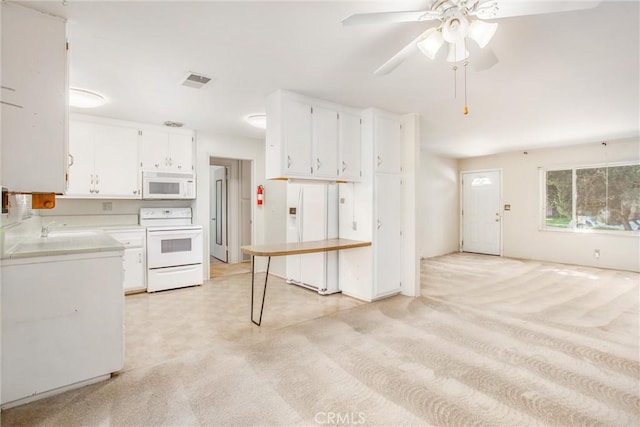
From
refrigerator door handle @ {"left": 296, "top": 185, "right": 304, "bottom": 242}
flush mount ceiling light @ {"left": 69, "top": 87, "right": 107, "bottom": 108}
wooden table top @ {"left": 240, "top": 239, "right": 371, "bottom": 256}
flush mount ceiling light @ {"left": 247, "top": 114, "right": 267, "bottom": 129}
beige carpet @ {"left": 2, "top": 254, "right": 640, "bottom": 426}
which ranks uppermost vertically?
flush mount ceiling light @ {"left": 247, "top": 114, "right": 267, "bottom": 129}

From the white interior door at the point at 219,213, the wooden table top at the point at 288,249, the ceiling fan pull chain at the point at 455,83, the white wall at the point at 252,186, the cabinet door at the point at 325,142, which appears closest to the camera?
the ceiling fan pull chain at the point at 455,83

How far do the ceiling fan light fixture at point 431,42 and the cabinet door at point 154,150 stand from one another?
3972 millimetres

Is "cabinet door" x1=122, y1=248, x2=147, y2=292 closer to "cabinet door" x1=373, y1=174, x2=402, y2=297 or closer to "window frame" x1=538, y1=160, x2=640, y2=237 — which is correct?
"cabinet door" x1=373, y1=174, x2=402, y2=297

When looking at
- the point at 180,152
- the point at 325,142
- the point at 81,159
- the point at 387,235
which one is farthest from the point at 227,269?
the point at 325,142

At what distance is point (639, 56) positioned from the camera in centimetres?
257

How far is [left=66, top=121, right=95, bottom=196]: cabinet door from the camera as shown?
3.99 meters

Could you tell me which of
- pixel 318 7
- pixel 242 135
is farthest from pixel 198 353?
pixel 242 135

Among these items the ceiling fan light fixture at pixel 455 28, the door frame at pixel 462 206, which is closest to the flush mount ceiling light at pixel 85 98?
the ceiling fan light fixture at pixel 455 28

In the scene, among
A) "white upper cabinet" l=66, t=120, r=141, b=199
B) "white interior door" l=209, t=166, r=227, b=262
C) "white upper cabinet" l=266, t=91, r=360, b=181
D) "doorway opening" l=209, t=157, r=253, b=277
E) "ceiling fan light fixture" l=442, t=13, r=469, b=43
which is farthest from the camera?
"white interior door" l=209, t=166, r=227, b=262

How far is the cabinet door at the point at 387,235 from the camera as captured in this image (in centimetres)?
393

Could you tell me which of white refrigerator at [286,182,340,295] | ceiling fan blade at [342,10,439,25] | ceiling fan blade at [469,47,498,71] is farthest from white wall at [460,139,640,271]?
ceiling fan blade at [342,10,439,25]

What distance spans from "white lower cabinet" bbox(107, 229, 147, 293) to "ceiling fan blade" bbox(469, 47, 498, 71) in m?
4.23

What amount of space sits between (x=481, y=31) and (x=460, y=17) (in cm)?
17

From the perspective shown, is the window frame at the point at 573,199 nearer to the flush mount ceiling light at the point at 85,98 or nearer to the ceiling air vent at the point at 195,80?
the ceiling air vent at the point at 195,80
